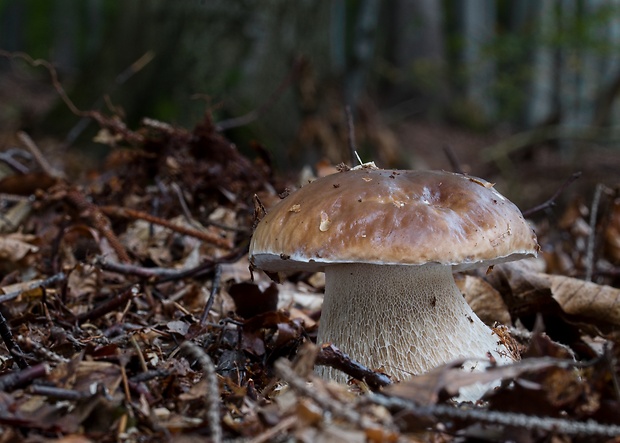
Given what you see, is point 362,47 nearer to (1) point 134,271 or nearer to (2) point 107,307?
(1) point 134,271

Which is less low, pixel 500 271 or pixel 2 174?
pixel 2 174

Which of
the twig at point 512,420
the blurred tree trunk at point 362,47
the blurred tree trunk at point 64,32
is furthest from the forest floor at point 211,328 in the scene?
the blurred tree trunk at point 64,32

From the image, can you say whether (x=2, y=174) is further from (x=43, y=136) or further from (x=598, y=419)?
(x=598, y=419)

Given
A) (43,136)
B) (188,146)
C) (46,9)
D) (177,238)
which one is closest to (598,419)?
(177,238)

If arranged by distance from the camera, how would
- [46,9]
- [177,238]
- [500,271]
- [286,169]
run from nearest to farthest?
[500,271] < [177,238] < [286,169] < [46,9]

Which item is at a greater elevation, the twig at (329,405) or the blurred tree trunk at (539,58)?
the blurred tree trunk at (539,58)

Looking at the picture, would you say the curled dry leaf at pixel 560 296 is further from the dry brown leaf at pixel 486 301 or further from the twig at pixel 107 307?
the twig at pixel 107 307

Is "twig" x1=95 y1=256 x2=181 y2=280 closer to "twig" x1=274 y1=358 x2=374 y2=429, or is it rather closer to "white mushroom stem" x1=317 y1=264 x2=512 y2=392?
"white mushroom stem" x1=317 y1=264 x2=512 y2=392

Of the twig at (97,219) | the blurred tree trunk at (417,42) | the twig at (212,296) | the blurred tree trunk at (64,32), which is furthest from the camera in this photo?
the blurred tree trunk at (64,32)
